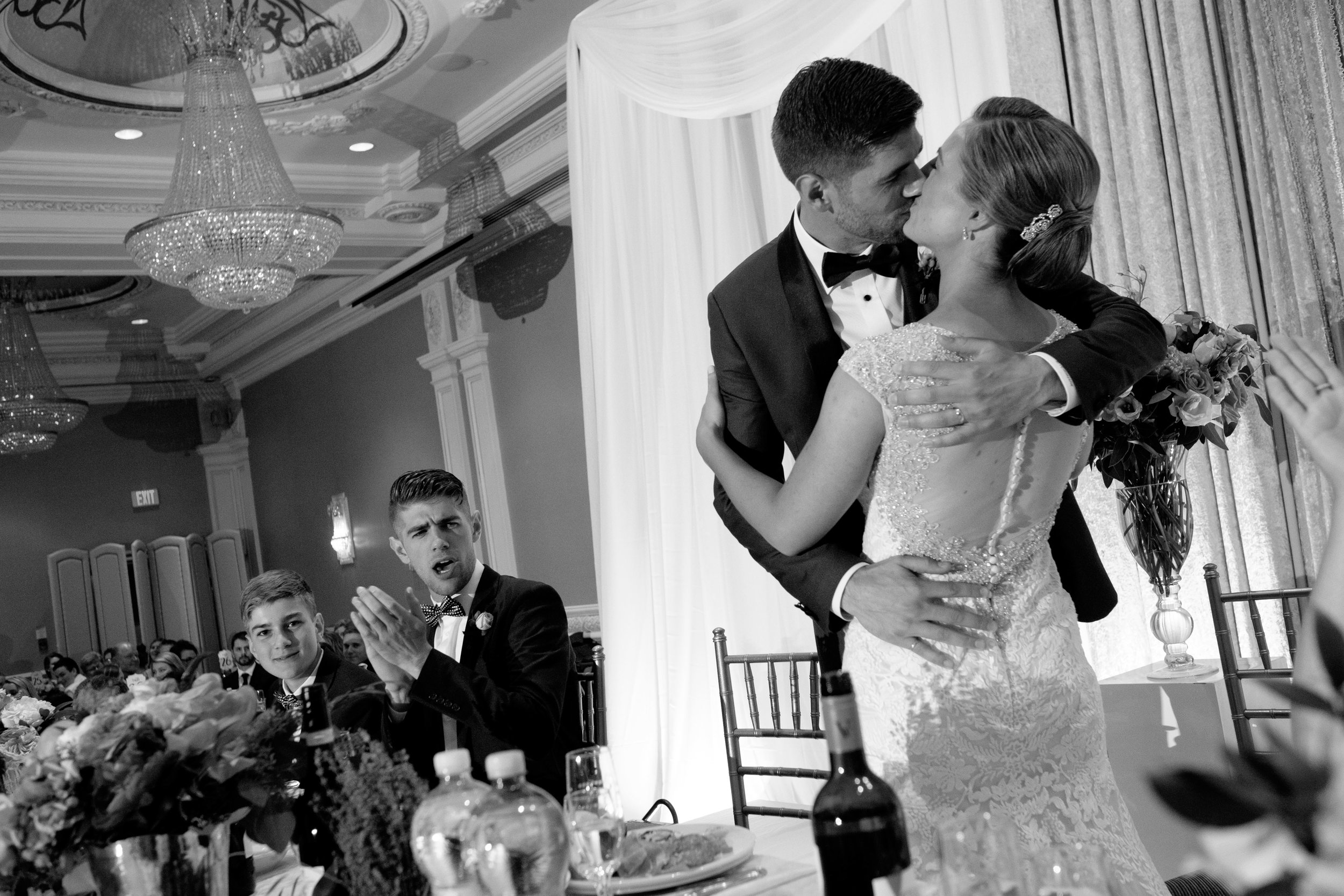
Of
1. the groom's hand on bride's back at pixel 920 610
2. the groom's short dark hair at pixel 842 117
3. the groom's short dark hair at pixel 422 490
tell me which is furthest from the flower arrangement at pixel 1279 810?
the groom's short dark hair at pixel 422 490

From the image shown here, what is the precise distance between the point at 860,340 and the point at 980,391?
526mm

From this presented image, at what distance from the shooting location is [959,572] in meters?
1.75

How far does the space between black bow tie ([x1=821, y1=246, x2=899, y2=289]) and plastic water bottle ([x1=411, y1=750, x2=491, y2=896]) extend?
3.44 feet

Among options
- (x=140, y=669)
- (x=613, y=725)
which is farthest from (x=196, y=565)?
(x=613, y=725)

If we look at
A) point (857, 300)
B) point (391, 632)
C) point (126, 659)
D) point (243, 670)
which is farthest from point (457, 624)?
point (126, 659)

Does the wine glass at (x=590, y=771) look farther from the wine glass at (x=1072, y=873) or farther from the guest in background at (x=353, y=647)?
the guest in background at (x=353, y=647)

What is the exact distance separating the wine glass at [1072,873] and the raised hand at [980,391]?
2.38 feet

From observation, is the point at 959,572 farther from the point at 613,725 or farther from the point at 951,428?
the point at 613,725

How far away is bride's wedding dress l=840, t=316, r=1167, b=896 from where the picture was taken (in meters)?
1.70

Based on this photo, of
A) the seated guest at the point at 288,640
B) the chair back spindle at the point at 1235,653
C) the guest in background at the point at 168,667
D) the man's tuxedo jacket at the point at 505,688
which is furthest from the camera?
the guest in background at the point at 168,667

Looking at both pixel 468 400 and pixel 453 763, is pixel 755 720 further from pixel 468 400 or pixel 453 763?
pixel 468 400

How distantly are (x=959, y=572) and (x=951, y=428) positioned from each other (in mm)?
229

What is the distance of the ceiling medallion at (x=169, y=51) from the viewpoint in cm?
566

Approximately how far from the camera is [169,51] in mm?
6062
